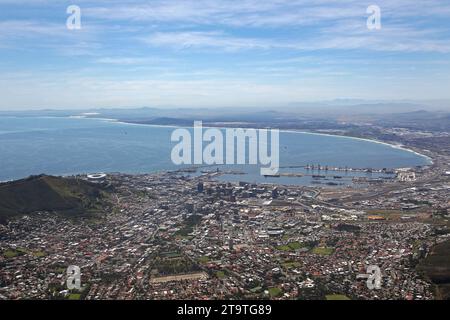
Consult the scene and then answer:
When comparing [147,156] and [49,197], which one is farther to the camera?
[147,156]

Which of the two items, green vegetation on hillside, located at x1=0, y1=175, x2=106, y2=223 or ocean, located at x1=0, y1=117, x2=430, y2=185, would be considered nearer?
green vegetation on hillside, located at x1=0, y1=175, x2=106, y2=223

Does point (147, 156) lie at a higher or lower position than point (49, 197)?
higher

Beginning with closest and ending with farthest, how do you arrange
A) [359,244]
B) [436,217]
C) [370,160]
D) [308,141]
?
[359,244] < [436,217] < [370,160] < [308,141]

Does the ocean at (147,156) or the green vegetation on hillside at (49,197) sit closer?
the green vegetation on hillside at (49,197)
